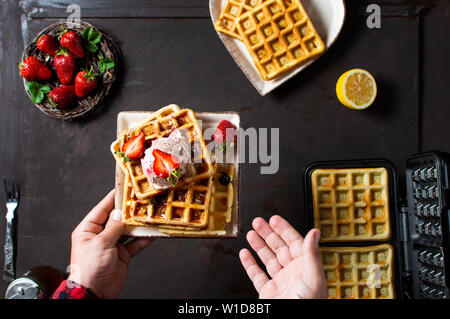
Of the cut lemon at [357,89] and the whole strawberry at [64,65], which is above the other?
the whole strawberry at [64,65]

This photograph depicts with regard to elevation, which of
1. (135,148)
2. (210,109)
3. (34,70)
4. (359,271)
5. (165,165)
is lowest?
(359,271)

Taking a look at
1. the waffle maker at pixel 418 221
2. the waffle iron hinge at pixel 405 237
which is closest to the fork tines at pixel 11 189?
the waffle maker at pixel 418 221

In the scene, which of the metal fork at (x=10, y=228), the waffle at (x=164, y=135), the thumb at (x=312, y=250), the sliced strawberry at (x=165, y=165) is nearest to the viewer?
the thumb at (x=312, y=250)

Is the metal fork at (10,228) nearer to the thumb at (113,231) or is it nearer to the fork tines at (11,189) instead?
the fork tines at (11,189)

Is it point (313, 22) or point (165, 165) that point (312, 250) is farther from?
point (313, 22)

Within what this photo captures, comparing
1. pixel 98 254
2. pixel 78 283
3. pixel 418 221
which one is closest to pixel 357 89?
pixel 418 221

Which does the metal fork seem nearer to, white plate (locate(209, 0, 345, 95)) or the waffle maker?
white plate (locate(209, 0, 345, 95))

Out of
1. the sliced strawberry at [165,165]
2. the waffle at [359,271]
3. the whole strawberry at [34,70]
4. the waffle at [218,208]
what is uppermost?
the whole strawberry at [34,70]
